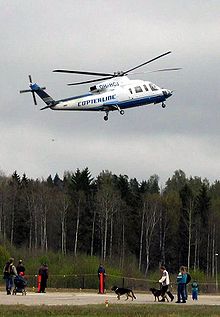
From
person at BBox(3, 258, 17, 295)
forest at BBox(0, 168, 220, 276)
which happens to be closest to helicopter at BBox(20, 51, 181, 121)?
person at BBox(3, 258, 17, 295)

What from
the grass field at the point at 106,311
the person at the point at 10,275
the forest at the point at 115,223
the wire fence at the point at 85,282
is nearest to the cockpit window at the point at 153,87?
the wire fence at the point at 85,282

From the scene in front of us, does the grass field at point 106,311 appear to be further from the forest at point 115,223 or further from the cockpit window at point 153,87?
the forest at point 115,223

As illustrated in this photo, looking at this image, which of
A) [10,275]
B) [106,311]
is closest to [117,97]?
[10,275]

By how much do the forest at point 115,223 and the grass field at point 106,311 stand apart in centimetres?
7685

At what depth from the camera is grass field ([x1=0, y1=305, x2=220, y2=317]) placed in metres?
29.9

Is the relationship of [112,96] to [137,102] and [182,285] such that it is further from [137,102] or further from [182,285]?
[182,285]

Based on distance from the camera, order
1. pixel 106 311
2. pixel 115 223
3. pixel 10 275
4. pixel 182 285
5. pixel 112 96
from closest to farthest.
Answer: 1. pixel 106 311
2. pixel 182 285
3. pixel 10 275
4. pixel 112 96
5. pixel 115 223

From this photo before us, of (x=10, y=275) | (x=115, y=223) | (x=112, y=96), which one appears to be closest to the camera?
(x=10, y=275)

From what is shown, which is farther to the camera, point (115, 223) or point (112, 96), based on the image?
point (115, 223)

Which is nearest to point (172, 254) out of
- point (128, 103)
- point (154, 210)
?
point (154, 210)

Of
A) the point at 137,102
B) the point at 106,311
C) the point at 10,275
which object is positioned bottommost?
the point at 106,311

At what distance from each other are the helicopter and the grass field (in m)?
21.7

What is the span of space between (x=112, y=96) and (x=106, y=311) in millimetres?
25693

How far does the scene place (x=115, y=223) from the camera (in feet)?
383
